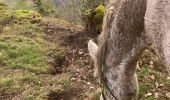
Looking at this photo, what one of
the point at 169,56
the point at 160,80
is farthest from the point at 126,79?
the point at 160,80

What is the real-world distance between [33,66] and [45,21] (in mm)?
3481

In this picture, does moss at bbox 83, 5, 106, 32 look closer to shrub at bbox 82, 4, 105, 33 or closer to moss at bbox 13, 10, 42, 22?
shrub at bbox 82, 4, 105, 33

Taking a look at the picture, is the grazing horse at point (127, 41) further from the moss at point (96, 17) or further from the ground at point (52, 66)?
the moss at point (96, 17)

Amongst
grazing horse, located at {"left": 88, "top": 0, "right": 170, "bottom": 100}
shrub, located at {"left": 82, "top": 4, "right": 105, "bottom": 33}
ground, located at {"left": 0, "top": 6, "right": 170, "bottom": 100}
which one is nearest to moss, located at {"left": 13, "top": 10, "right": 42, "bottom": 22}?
ground, located at {"left": 0, "top": 6, "right": 170, "bottom": 100}

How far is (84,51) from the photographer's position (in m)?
9.41

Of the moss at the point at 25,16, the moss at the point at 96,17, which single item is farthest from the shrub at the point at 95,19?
the moss at the point at 25,16

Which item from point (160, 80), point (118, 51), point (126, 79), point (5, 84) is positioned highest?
point (118, 51)

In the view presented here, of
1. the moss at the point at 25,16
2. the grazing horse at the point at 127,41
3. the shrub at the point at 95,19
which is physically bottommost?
the moss at the point at 25,16

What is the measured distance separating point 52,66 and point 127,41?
19.7ft

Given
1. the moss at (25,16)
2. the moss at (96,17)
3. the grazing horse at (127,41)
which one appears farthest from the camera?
the moss at (25,16)

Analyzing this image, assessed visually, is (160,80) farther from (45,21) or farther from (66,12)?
(66,12)

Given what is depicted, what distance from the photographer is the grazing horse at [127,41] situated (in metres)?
1.90

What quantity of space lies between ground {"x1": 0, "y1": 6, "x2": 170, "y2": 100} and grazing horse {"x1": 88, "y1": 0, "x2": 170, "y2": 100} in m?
2.44

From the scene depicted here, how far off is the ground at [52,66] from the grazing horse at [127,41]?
244 centimetres
